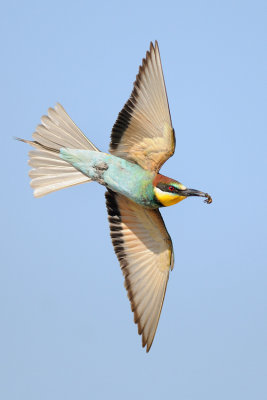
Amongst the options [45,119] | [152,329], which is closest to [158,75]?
[45,119]

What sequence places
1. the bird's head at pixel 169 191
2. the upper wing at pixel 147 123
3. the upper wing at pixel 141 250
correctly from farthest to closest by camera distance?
1. the upper wing at pixel 141 250
2. the bird's head at pixel 169 191
3. the upper wing at pixel 147 123

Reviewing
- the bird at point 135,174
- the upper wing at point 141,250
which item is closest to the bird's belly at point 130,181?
the bird at point 135,174

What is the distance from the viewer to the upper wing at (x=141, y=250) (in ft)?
20.4

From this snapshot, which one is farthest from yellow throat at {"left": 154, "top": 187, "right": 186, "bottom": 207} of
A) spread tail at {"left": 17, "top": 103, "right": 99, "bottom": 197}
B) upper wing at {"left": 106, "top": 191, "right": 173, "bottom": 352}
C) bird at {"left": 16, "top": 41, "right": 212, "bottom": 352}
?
spread tail at {"left": 17, "top": 103, "right": 99, "bottom": 197}

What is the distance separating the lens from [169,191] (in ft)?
18.5

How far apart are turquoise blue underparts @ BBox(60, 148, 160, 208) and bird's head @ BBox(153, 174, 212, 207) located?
0.04 meters

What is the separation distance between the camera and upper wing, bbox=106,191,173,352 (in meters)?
6.22

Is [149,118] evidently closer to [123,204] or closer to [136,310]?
[123,204]

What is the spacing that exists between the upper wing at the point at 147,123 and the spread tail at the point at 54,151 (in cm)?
36

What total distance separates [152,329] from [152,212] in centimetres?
99

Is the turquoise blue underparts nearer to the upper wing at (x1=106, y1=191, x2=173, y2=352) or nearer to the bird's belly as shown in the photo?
the bird's belly

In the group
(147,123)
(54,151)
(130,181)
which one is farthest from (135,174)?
(54,151)

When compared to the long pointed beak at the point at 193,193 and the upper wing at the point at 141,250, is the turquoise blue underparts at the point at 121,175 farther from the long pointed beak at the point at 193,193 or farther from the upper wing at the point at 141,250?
the upper wing at the point at 141,250

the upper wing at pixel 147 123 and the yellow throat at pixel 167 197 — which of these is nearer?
the upper wing at pixel 147 123
